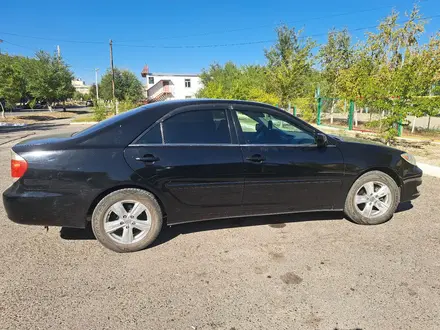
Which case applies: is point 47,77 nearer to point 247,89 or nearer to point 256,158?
point 247,89

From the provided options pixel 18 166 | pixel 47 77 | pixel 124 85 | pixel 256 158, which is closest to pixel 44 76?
pixel 47 77

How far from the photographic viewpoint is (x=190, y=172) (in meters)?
3.03

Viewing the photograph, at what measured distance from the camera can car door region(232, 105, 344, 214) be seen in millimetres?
3244

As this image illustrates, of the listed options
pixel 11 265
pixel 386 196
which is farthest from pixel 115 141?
pixel 386 196

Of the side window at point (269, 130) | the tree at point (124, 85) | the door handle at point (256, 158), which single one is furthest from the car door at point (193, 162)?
the tree at point (124, 85)

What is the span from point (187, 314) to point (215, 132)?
1864 mm

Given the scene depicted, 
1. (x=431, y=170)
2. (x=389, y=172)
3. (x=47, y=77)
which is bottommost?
(x=431, y=170)

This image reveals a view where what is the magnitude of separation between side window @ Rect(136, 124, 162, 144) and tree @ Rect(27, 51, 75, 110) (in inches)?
1427

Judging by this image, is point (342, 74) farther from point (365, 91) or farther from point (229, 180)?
point (229, 180)

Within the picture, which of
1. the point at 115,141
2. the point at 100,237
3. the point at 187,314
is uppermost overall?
the point at 115,141

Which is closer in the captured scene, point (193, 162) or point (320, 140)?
point (193, 162)

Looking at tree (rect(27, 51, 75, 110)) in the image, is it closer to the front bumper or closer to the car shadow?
the car shadow

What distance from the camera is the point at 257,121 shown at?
11.8 feet

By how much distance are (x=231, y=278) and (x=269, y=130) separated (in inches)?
71.9
